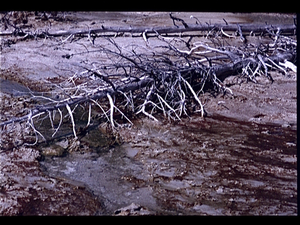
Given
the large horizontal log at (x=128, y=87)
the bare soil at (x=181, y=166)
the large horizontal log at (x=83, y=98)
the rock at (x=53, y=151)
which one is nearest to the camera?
the bare soil at (x=181, y=166)

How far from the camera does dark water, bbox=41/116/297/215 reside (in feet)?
13.5

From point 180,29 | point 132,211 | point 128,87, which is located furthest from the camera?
point 180,29

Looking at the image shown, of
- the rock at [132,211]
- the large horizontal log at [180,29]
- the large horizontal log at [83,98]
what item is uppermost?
the large horizontal log at [180,29]

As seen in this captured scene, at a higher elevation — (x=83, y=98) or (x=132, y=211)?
(x=83, y=98)

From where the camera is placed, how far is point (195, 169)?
4.71 meters

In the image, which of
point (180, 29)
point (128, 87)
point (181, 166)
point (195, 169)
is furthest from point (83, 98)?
point (180, 29)

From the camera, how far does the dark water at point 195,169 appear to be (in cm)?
412

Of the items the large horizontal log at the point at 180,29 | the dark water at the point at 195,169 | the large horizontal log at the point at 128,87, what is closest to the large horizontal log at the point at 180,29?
the large horizontal log at the point at 180,29

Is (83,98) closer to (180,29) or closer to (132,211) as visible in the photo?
(132,211)

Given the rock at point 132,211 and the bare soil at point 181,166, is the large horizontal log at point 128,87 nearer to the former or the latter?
the bare soil at point 181,166

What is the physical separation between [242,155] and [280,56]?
3.17m

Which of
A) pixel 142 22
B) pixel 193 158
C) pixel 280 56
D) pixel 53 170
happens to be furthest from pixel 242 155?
pixel 142 22

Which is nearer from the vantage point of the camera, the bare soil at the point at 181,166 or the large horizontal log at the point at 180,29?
the bare soil at the point at 181,166

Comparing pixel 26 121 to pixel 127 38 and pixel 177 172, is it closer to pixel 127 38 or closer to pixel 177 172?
pixel 177 172
